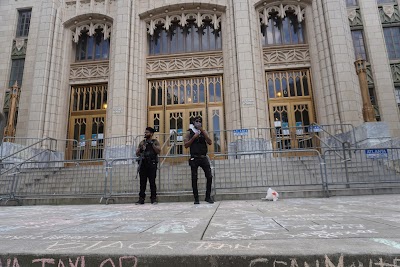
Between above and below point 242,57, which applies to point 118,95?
below

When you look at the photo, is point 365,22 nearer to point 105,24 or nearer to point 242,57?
point 242,57

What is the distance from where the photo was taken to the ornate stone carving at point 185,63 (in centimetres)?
1575

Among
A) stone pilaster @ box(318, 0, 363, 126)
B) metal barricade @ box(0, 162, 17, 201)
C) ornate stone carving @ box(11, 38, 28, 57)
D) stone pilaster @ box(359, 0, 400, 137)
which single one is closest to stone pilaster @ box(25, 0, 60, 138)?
ornate stone carving @ box(11, 38, 28, 57)

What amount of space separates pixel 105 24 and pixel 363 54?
55.1 feet

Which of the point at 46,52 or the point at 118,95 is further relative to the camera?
the point at 46,52

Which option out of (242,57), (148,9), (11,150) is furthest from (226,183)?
(148,9)

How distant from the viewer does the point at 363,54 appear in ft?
52.8

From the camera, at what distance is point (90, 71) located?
16.6m

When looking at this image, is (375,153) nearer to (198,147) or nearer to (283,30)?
(198,147)

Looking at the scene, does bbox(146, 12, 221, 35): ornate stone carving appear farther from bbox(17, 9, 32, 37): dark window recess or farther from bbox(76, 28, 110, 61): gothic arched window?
bbox(17, 9, 32, 37): dark window recess

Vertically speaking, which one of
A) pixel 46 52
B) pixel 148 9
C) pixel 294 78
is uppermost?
pixel 148 9

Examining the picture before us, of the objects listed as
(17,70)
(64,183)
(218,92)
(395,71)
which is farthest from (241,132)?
(17,70)

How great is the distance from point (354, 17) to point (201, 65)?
34.4 ft

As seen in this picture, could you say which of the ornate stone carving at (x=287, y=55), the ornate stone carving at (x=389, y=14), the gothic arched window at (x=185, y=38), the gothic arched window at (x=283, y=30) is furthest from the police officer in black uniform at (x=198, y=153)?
the ornate stone carving at (x=389, y=14)
